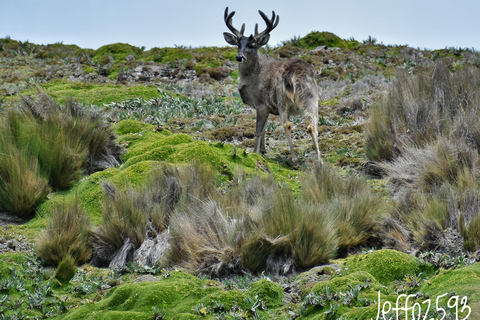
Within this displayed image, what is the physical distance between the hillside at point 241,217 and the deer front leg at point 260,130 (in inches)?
15.7

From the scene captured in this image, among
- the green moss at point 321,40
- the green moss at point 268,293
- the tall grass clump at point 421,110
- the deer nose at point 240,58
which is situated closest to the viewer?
the green moss at point 268,293

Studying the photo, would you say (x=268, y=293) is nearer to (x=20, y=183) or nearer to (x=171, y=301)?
(x=171, y=301)

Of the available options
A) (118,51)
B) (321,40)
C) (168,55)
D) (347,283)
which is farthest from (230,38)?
(321,40)

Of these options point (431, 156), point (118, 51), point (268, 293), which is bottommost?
point (268, 293)

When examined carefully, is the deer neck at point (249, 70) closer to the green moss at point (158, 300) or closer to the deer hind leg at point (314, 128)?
the deer hind leg at point (314, 128)

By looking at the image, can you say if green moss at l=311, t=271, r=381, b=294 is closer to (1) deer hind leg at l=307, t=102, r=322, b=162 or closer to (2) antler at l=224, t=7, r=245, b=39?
(1) deer hind leg at l=307, t=102, r=322, b=162

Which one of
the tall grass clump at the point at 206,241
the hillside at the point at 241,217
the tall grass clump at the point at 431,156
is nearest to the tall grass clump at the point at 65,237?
the hillside at the point at 241,217

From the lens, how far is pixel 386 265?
416cm

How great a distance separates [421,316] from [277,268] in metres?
2.03

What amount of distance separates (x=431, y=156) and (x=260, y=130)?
14.0 ft

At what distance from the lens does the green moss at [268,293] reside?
380 cm

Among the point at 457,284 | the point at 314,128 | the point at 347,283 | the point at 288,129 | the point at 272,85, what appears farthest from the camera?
the point at 272,85

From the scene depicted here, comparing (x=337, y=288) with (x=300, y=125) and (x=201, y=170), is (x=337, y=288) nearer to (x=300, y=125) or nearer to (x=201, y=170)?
(x=201, y=170)

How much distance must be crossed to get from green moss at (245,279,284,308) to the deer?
560 cm
